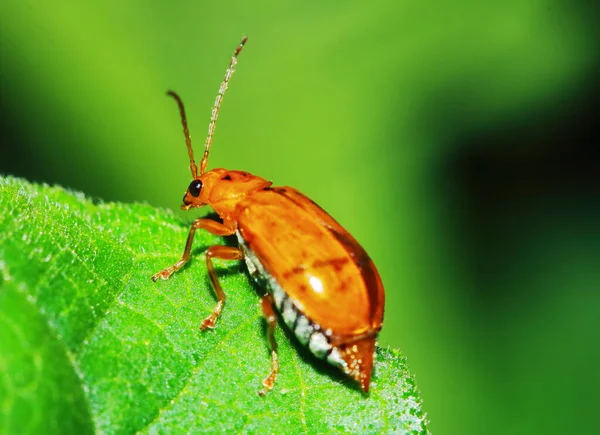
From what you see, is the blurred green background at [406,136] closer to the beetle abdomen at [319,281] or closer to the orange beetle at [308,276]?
the orange beetle at [308,276]

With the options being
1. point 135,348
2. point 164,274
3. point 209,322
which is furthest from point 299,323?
point 135,348

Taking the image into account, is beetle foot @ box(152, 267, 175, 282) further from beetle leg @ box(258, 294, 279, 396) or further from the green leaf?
beetle leg @ box(258, 294, 279, 396)

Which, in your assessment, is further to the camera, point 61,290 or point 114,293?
point 114,293

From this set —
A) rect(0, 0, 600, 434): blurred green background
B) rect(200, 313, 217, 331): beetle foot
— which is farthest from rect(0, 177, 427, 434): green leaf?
rect(0, 0, 600, 434): blurred green background

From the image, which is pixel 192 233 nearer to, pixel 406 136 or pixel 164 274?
pixel 164 274

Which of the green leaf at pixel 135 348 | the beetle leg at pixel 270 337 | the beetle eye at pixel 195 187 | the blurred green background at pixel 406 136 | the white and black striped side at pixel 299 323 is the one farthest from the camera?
the blurred green background at pixel 406 136

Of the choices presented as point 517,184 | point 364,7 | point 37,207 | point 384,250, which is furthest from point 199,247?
point 517,184

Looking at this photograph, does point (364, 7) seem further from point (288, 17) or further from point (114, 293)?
point (114, 293)

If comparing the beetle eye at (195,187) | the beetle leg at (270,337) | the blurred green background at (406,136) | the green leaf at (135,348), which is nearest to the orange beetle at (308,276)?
the beetle leg at (270,337)
